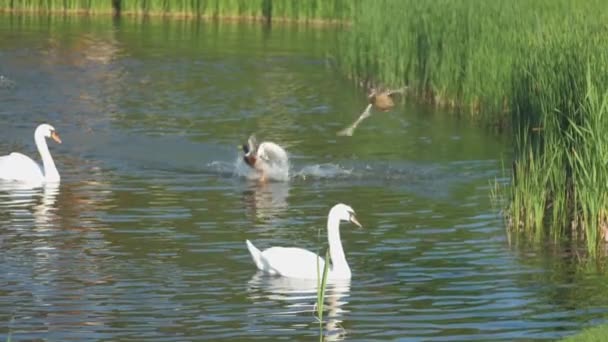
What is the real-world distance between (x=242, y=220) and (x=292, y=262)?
3.24m

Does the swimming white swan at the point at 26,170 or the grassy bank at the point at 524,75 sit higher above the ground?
the grassy bank at the point at 524,75

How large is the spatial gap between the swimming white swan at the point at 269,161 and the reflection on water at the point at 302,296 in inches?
244

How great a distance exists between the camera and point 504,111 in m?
24.2

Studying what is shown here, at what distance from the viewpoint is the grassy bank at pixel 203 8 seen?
44.5m

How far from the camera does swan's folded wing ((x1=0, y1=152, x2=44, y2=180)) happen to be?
20.2 m

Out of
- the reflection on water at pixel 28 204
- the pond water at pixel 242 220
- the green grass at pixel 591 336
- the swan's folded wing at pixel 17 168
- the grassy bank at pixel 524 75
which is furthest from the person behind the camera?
the swan's folded wing at pixel 17 168

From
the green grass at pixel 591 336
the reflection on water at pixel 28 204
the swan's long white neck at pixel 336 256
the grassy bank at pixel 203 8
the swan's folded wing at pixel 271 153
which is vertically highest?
the green grass at pixel 591 336

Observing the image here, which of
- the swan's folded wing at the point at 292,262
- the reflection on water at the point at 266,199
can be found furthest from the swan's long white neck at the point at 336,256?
the reflection on water at the point at 266,199

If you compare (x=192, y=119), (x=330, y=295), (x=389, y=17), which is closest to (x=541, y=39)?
(x=330, y=295)

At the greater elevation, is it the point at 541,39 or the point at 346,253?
the point at 541,39

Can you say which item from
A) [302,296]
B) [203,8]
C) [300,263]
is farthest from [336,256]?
[203,8]

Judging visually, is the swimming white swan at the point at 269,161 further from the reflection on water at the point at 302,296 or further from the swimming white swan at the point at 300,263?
the swimming white swan at the point at 300,263

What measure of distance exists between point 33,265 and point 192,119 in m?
12.0

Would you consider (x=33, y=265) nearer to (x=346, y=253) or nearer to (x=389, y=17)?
(x=346, y=253)
